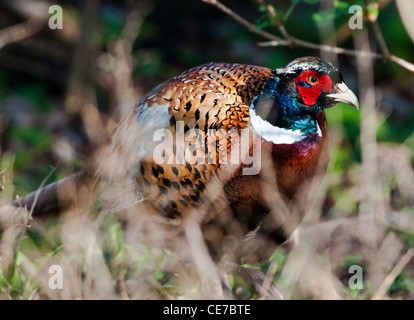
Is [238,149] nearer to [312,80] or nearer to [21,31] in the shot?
[312,80]

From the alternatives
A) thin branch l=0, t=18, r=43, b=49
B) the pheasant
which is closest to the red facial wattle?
the pheasant

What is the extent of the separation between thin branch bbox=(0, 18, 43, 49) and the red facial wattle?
11.7ft

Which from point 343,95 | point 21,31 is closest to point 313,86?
point 343,95

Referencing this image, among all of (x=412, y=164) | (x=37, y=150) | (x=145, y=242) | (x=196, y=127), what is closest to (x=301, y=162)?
(x=196, y=127)

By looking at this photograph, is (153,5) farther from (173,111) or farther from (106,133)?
(173,111)

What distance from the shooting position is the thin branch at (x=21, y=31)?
569 centimetres

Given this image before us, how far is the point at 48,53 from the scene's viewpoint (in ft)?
22.0

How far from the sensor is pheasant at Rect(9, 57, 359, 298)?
9.55ft

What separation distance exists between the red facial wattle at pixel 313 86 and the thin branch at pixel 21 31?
11.7ft

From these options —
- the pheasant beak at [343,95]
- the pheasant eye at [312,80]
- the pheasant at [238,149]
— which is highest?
the pheasant eye at [312,80]

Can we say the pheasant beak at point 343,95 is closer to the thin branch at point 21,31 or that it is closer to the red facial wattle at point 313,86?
the red facial wattle at point 313,86

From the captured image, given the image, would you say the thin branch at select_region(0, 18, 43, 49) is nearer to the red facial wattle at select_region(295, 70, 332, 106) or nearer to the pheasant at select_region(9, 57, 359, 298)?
the pheasant at select_region(9, 57, 359, 298)

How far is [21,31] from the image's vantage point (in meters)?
5.82

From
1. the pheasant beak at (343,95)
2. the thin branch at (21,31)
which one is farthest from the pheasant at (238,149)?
the thin branch at (21,31)
